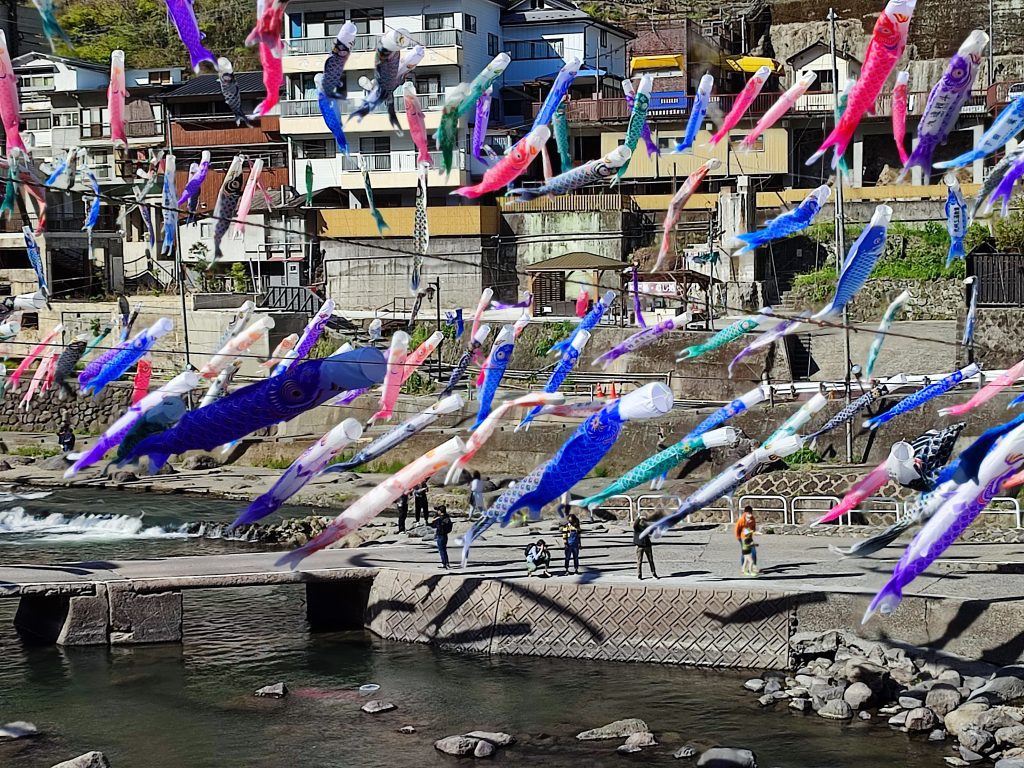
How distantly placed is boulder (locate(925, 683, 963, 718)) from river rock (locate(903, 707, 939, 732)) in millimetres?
118

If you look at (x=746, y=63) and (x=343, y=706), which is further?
(x=746, y=63)

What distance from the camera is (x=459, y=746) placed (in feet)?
56.0

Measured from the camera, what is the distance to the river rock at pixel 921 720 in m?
17.5

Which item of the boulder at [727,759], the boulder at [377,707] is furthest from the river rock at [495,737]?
the boulder at [727,759]

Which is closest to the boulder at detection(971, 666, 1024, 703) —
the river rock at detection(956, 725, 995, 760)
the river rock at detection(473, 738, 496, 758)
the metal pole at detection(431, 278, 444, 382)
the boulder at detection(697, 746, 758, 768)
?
the river rock at detection(956, 725, 995, 760)

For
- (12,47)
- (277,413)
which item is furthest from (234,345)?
(12,47)

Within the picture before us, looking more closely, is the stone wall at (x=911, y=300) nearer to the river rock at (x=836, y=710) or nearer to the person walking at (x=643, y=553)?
the person walking at (x=643, y=553)

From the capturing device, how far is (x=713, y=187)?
46312mm

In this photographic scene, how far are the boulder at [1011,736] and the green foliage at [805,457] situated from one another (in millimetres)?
13375

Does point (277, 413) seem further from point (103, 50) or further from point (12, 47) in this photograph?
point (103, 50)

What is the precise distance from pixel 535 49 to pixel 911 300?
18447 mm

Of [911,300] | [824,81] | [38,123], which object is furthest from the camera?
[38,123]

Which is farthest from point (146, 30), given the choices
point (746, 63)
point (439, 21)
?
point (746, 63)

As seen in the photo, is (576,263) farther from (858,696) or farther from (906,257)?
(858,696)
